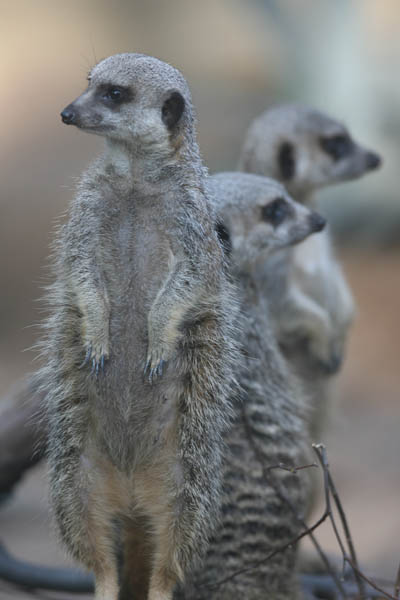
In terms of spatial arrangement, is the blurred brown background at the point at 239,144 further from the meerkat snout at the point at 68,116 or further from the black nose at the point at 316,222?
the meerkat snout at the point at 68,116

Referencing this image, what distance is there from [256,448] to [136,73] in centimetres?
112

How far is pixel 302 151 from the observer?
164 inches

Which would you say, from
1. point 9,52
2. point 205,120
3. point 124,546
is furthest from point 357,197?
point 124,546

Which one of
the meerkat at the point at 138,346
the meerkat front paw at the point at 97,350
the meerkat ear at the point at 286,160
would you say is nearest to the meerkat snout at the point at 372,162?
the meerkat ear at the point at 286,160

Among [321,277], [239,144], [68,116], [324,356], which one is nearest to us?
[68,116]

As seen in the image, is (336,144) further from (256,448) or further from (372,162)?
(256,448)

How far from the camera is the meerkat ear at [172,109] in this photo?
2.25 m

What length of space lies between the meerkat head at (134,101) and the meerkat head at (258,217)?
31.6 inches

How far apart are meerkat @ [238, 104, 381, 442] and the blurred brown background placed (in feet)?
3.25

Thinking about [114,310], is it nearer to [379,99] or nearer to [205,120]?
[379,99]

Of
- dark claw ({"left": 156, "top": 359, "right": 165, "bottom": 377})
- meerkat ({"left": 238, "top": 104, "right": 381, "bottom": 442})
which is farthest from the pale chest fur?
dark claw ({"left": 156, "top": 359, "right": 165, "bottom": 377})

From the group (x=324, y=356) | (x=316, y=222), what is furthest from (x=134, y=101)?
(x=324, y=356)

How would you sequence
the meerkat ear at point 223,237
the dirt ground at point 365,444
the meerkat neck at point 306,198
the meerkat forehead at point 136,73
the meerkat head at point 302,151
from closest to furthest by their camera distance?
the meerkat forehead at point 136,73
the meerkat ear at point 223,237
the meerkat head at point 302,151
the meerkat neck at point 306,198
the dirt ground at point 365,444

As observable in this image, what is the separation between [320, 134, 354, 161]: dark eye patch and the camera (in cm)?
426
